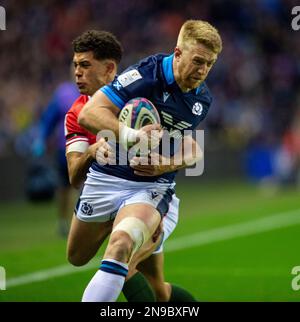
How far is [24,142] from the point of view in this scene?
1788cm

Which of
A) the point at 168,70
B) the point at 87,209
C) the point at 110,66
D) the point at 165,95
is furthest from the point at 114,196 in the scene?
the point at 110,66

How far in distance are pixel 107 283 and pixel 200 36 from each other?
1912mm

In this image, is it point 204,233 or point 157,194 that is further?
point 204,233

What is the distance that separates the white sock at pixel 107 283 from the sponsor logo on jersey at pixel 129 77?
133 cm

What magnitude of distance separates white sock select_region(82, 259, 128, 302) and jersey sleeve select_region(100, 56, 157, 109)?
1.19 metres

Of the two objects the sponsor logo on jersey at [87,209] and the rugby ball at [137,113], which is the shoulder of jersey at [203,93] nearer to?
the rugby ball at [137,113]

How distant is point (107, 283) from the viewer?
5746mm

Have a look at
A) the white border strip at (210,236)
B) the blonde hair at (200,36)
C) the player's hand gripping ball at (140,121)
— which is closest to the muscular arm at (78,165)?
the player's hand gripping ball at (140,121)

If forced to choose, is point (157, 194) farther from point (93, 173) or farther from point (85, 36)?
point (85, 36)

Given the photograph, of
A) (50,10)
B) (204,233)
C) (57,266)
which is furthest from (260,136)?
(57,266)

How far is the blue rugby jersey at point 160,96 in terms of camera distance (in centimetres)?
625

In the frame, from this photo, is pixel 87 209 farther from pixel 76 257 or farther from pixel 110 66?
pixel 110 66

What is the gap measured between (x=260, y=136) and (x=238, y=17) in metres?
4.44

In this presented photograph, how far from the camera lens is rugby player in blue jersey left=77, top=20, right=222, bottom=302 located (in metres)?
5.96
